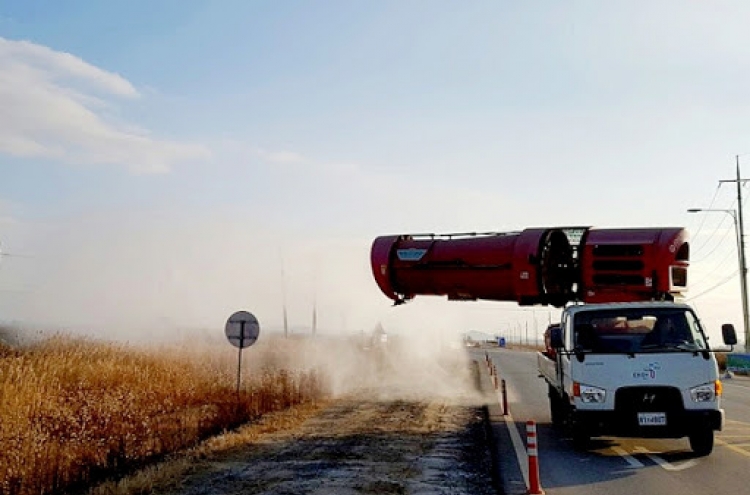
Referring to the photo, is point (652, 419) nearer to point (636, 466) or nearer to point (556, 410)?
point (636, 466)

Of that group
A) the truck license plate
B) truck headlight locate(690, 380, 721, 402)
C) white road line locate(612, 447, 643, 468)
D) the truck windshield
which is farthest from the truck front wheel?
truck headlight locate(690, 380, 721, 402)

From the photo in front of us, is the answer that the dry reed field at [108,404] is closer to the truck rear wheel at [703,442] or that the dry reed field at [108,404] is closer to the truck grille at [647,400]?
the truck grille at [647,400]

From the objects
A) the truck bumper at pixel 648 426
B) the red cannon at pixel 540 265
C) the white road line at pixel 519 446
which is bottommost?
the white road line at pixel 519 446

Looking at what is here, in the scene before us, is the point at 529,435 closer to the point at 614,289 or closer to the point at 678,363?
the point at 678,363

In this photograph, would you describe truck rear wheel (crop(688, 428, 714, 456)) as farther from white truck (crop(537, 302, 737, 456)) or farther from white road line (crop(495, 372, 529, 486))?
white road line (crop(495, 372, 529, 486))

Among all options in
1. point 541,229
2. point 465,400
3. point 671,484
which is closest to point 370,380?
point 465,400

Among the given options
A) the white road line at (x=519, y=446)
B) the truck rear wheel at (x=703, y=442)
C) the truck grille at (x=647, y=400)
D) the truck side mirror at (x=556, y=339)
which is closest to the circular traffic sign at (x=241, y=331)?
the white road line at (x=519, y=446)

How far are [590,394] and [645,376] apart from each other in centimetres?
87

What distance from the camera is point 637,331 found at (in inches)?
485

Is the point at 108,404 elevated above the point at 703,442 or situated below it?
above

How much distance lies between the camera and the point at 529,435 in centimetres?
896

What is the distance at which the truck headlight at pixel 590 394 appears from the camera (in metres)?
11.5

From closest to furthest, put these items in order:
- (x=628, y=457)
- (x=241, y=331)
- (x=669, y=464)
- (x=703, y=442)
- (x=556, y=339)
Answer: (x=669, y=464), (x=703, y=442), (x=628, y=457), (x=556, y=339), (x=241, y=331)

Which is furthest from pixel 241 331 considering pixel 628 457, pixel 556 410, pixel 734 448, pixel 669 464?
pixel 734 448
